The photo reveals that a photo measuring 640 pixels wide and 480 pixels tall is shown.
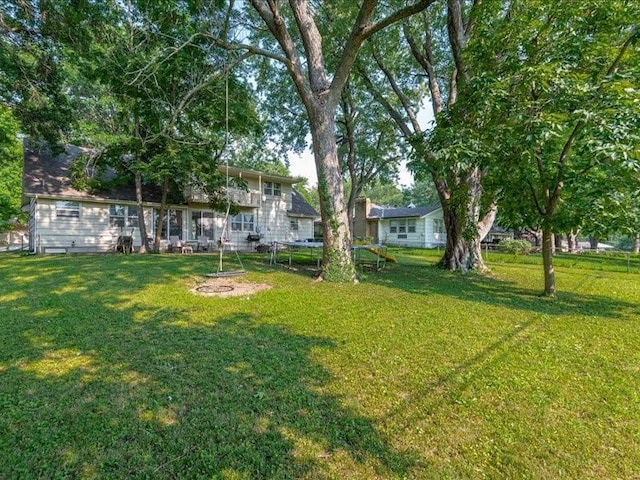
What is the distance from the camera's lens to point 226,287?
703cm

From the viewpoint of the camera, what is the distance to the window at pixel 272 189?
2170cm

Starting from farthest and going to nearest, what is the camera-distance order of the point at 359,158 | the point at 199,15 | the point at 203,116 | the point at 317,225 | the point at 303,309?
the point at 317,225, the point at 359,158, the point at 203,116, the point at 199,15, the point at 303,309

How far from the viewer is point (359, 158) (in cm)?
2303

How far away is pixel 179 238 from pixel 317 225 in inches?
826

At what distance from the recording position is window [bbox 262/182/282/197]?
2170cm

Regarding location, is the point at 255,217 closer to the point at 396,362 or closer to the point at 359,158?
the point at 359,158

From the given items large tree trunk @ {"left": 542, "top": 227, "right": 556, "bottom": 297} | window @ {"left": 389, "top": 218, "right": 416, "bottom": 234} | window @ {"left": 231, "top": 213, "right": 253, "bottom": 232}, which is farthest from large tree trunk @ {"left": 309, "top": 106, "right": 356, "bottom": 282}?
window @ {"left": 389, "top": 218, "right": 416, "bottom": 234}

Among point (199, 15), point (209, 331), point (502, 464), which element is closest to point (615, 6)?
point (502, 464)

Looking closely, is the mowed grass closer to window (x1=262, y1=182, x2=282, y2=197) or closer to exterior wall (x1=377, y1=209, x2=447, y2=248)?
window (x1=262, y1=182, x2=282, y2=197)

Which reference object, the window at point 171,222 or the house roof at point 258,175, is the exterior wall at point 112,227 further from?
the house roof at point 258,175

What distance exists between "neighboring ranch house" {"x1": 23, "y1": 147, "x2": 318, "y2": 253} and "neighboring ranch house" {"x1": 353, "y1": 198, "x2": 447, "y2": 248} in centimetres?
1218

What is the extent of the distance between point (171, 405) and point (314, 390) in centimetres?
114

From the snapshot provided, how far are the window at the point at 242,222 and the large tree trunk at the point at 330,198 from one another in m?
13.3

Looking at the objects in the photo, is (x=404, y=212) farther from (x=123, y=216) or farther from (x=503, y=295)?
(x=503, y=295)
